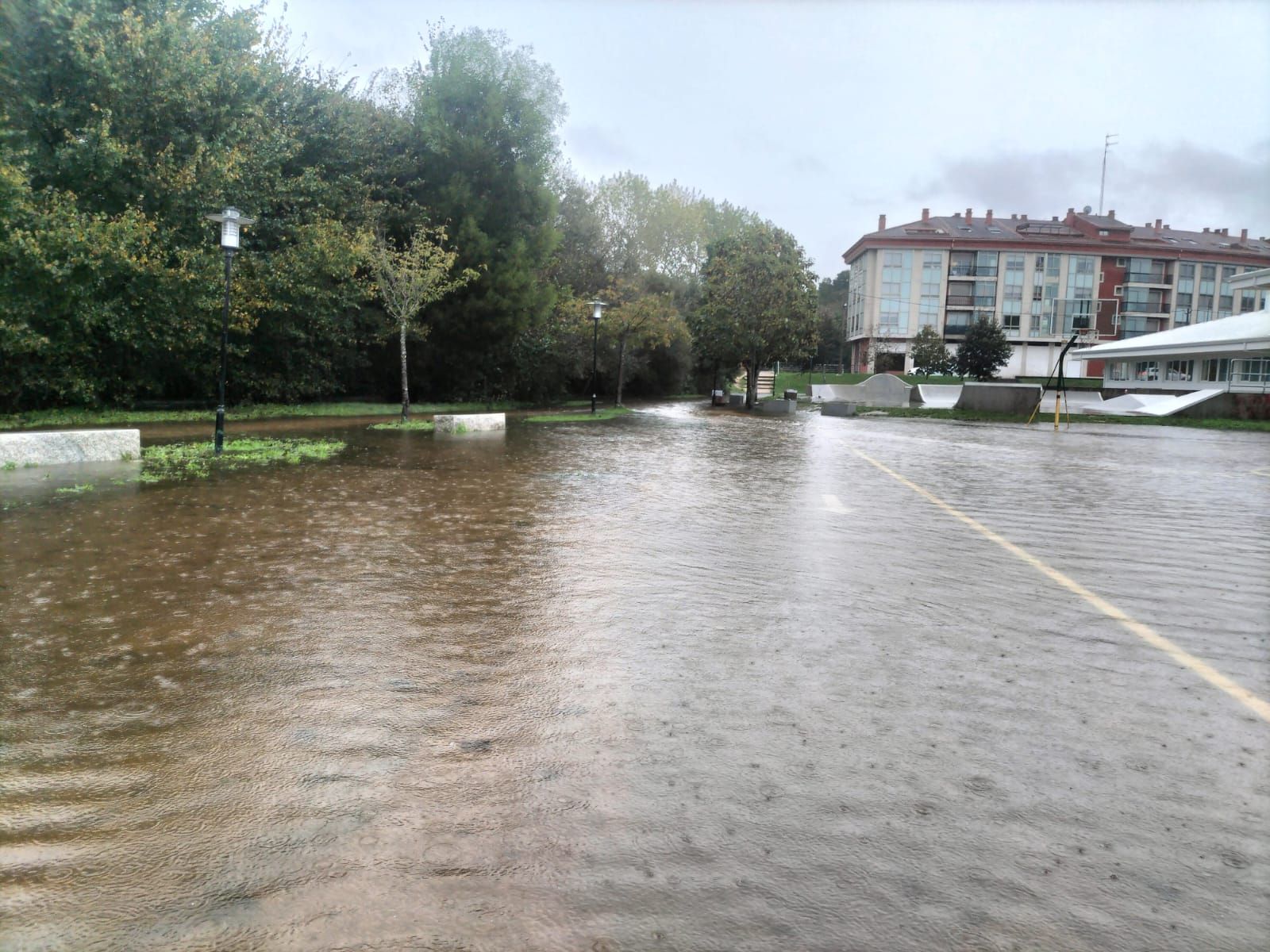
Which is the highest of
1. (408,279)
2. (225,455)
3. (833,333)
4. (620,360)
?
(833,333)

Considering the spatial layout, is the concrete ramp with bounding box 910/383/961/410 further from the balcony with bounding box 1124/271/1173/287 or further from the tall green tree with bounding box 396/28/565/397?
the balcony with bounding box 1124/271/1173/287

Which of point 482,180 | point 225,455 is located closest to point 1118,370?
point 482,180

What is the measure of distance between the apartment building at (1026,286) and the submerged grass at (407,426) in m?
56.8

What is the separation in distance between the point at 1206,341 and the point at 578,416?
26368 mm

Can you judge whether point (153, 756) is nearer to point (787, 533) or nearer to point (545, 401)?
point (787, 533)

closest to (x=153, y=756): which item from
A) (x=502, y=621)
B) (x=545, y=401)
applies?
(x=502, y=621)

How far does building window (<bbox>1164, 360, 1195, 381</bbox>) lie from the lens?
43.1 metres

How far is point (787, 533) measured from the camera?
8.00m

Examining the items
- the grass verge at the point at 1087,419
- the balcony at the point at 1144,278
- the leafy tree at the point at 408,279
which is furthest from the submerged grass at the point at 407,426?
the balcony at the point at 1144,278

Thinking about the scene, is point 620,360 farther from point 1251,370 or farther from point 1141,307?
point 1141,307

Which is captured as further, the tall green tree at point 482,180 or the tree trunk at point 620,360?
the tree trunk at point 620,360

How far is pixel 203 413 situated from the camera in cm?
2350

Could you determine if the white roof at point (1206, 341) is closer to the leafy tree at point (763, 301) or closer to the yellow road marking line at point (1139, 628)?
the leafy tree at point (763, 301)

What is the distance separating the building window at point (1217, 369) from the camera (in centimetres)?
3959
